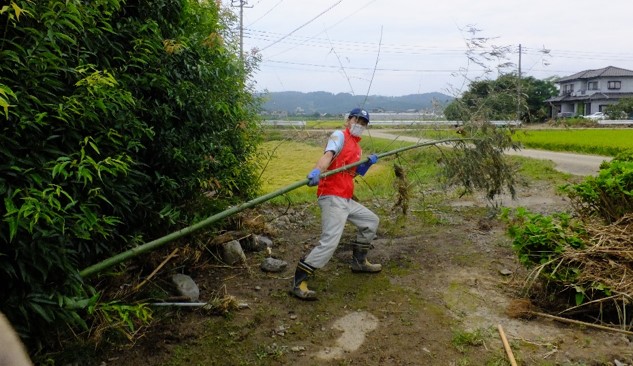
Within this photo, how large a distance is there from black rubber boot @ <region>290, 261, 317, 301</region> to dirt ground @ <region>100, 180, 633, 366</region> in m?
0.08

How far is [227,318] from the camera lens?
433cm

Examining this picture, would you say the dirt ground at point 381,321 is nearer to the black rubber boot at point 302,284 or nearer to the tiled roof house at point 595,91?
the black rubber boot at point 302,284

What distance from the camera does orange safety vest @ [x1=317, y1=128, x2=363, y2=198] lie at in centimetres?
494

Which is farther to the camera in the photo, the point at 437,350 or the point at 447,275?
the point at 447,275

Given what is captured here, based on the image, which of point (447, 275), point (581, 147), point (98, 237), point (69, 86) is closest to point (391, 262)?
point (447, 275)

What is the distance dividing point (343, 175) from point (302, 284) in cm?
111

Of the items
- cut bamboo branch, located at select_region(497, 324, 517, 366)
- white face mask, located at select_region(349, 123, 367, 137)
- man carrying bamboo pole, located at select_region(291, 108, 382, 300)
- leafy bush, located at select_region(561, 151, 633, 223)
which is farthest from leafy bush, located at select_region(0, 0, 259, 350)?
leafy bush, located at select_region(561, 151, 633, 223)

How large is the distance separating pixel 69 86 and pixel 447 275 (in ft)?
13.1

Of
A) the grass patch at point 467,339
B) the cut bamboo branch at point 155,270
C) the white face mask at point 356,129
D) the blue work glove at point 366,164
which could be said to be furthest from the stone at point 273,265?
the grass patch at point 467,339

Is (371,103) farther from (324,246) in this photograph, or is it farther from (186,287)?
(186,287)

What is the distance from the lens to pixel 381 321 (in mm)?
Result: 4375

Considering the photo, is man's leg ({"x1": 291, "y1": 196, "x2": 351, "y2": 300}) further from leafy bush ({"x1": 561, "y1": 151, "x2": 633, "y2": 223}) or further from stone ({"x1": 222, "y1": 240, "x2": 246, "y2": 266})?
leafy bush ({"x1": 561, "y1": 151, "x2": 633, "y2": 223})

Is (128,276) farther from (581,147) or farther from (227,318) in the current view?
(581,147)

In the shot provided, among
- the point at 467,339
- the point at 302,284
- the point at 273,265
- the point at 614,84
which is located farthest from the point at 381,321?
the point at 614,84
